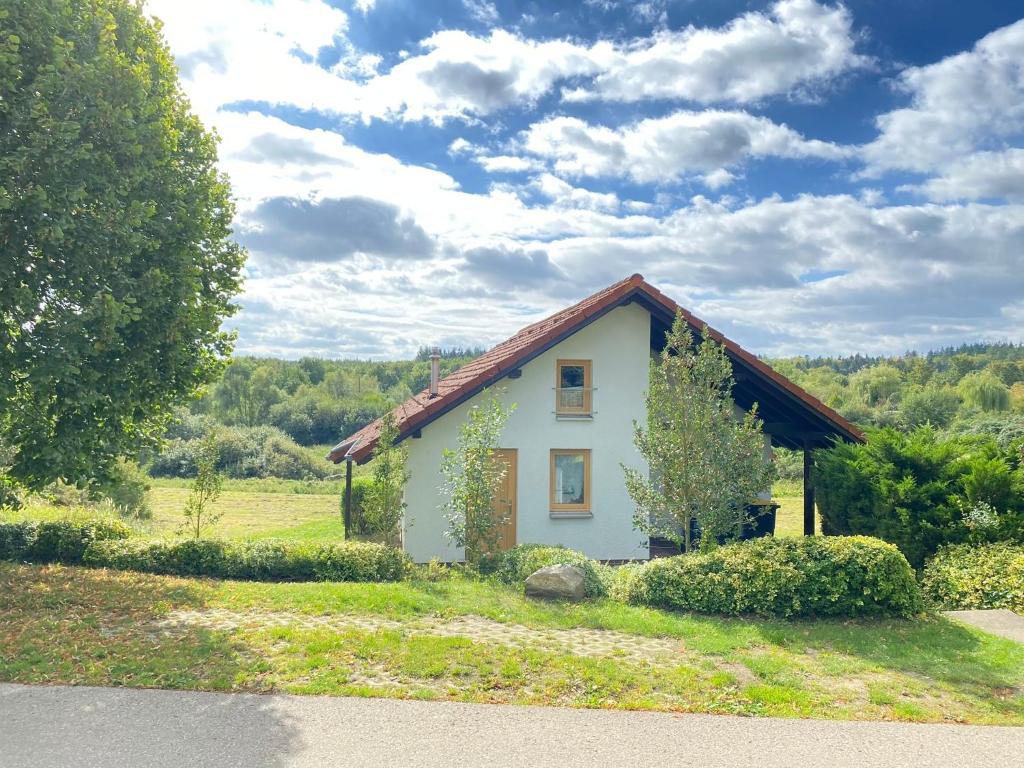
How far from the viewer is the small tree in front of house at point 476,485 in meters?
13.3

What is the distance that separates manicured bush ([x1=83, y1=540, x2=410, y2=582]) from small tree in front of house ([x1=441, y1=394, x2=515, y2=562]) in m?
1.37

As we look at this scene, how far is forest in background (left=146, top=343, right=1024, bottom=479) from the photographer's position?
4978 centimetres

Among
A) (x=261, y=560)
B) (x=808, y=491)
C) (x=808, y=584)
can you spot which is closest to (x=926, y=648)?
(x=808, y=584)

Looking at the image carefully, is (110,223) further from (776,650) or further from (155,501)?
(155,501)

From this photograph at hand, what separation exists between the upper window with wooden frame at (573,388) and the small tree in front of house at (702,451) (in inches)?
151

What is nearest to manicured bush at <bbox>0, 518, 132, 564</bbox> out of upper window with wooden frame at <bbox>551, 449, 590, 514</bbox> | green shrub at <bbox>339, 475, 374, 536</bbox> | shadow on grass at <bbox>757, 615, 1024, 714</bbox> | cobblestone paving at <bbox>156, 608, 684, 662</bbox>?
cobblestone paving at <bbox>156, 608, 684, 662</bbox>

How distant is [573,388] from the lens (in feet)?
52.3

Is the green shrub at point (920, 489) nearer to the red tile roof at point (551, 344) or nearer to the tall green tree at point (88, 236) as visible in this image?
the red tile roof at point (551, 344)

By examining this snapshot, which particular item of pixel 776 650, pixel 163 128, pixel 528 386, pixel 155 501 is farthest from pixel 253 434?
pixel 776 650

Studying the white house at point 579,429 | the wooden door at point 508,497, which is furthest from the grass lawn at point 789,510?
the wooden door at point 508,497

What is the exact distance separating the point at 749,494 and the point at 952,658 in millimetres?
3816

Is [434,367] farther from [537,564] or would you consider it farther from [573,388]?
[537,564]

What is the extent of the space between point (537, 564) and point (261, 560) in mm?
4651

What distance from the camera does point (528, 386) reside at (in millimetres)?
15703
